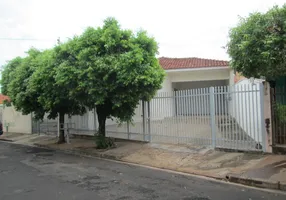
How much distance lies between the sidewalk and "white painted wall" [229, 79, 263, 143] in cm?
75

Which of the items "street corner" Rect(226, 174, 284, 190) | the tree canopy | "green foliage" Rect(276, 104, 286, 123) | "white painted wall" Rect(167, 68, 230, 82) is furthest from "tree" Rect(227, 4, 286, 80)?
"white painted wall" Rect(167, 68, 230, 82)

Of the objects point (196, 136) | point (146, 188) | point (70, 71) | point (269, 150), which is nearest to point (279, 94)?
point (269, 150)

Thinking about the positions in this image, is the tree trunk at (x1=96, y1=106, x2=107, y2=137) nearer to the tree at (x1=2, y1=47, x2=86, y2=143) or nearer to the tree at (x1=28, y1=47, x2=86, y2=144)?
the tree at (x1=28, y1=47, x2=86, y2=144)

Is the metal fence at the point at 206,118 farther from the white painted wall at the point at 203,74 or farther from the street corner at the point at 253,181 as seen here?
the white painted wall at the point at 203,74

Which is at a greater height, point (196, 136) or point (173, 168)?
point (196, 136)

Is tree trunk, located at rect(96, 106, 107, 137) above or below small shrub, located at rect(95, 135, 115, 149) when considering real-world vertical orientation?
above

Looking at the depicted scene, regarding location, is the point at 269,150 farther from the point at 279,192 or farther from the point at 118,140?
the point at 118,140

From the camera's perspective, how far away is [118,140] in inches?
550

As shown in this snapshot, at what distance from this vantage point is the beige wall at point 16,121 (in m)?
21.9

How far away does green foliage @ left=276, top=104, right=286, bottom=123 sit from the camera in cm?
852

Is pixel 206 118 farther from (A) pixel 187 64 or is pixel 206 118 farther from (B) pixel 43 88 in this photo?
(A) pixel 187 64

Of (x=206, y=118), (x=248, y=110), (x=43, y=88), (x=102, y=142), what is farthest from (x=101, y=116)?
(x=248, y=110)

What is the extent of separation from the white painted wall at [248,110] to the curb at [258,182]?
240 cm

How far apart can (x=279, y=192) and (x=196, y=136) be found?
4.80 meters
